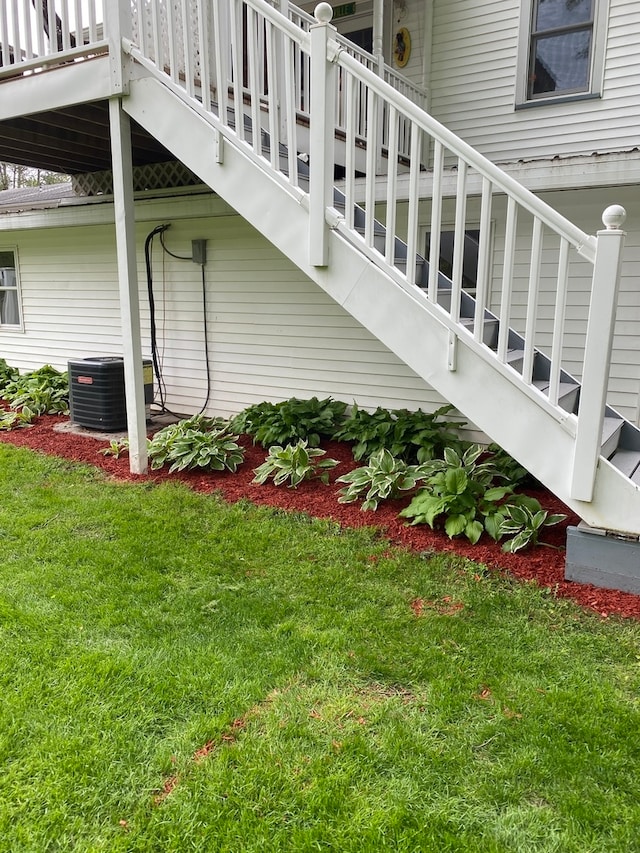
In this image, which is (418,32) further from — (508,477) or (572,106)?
(508,477)

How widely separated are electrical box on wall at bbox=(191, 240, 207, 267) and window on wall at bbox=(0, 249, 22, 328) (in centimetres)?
401

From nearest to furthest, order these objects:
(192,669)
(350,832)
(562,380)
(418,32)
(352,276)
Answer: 1. (350,832)
2. (192,669)
3. (352,276)
4. (562,380)
5. (418,32)

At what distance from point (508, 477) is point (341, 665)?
2.22 metres

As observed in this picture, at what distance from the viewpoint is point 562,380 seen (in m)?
3.95

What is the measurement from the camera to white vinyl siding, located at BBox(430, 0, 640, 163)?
17.3 feet

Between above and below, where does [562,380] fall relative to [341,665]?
above

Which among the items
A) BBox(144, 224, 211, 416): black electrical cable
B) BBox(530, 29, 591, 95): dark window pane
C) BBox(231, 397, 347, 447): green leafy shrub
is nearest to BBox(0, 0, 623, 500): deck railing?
BBox(530, 29, 591, 95): dark window pane

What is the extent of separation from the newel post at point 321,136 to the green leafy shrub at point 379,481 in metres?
1.56

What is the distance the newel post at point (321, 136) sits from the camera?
3365 mm

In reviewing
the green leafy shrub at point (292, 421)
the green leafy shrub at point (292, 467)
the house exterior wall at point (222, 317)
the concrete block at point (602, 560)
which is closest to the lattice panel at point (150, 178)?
the house exterior wall at point (222, 317)

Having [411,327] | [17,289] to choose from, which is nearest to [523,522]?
[411,327]

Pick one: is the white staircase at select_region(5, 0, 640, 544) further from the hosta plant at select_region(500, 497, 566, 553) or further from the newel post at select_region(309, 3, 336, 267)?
the hosta plant at select_region(500, 497, 566, 553)

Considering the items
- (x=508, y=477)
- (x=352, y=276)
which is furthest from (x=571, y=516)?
(x=352, y=276)

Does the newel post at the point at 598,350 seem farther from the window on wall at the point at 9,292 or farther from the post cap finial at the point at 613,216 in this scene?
the window on wall at the point at 9,292
